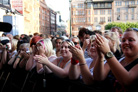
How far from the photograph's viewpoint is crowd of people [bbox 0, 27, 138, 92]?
200 cm

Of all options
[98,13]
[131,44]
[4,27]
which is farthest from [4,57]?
[98,13]

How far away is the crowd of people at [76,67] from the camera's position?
2.00 m

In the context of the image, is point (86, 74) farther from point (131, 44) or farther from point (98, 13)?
point (98, 13)

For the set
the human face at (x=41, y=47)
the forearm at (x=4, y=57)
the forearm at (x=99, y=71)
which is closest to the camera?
→ the forearm at (x=99, y=71)

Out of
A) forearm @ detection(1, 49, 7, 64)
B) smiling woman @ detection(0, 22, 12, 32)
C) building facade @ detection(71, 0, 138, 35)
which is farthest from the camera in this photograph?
building facade @ detection(71, 0, 138, 35)

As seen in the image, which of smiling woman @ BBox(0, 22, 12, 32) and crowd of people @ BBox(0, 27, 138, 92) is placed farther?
crowd of people @ BBox(0, 27, 138, 92)

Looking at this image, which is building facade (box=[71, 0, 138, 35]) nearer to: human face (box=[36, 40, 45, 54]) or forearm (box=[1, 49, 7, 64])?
forearm (box=[1, 49, 7, 64])

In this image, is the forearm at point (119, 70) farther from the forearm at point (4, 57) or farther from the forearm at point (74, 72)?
the forearm at point (4, 57)

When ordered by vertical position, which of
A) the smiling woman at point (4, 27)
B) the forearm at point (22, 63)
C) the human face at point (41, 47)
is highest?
the smiling woman at point (4, 27)

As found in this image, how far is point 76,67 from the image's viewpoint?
9.19 feet

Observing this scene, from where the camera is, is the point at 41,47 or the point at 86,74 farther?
the point at 41,47

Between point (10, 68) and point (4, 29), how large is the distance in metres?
3.43

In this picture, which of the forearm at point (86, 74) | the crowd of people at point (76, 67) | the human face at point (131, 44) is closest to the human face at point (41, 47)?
the crowd of people at point (76, 67)

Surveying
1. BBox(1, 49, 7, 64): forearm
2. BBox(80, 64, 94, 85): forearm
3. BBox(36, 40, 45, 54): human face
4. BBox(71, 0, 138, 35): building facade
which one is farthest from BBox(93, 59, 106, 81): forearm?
BBox(71, 0, 138, 35): building facade
